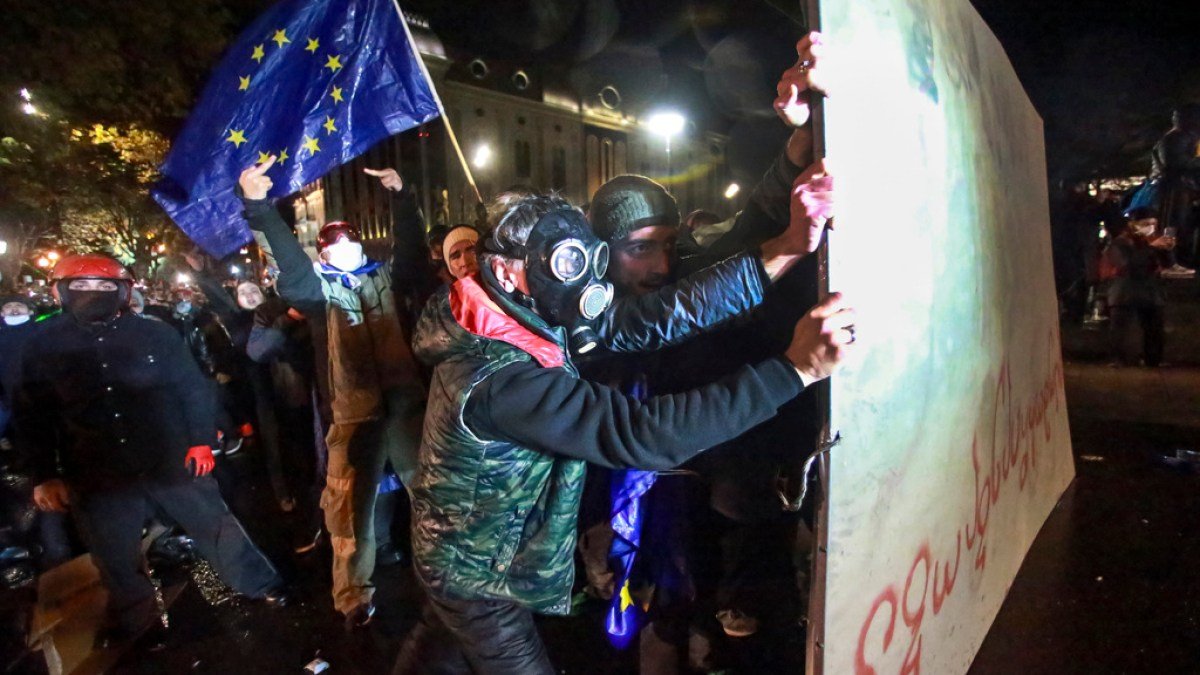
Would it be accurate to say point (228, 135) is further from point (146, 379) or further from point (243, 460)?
point (243, 460)

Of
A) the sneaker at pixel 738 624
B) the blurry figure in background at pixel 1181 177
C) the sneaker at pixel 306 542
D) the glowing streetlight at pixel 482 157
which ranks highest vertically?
the glowing streetlight at pixel 482 157

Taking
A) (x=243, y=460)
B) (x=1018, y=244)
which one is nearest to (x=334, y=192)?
(x=243, y=460)

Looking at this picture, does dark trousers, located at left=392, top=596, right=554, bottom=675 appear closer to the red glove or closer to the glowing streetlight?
the red glove

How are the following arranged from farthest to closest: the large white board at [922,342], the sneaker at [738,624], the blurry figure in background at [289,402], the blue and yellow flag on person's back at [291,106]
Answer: the blurry figure in background at [289,402] < the blue and yellow flag on person's back at [291,106] < the sneaker at [738,624] < the large white board at [922,342]

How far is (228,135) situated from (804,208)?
2877 millimetres

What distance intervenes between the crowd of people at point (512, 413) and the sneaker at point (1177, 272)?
8.52 m

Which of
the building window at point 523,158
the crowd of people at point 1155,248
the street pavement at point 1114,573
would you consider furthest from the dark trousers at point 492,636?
the building window at point 523,158

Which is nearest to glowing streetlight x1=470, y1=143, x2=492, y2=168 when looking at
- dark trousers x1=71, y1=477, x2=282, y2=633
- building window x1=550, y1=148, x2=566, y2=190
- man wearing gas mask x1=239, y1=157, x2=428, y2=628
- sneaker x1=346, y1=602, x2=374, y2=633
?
building window x1=550, y1=148, x2=566, y2=190

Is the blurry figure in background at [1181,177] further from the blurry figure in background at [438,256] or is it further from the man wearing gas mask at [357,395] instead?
the man wearing gas mask at [357,395]

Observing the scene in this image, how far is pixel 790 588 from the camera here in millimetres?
2586

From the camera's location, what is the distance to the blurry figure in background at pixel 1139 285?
743cm

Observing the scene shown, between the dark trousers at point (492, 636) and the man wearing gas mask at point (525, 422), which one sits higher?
the man wearing gas mask at point (525, 422)

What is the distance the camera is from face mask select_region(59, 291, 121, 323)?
316 cm

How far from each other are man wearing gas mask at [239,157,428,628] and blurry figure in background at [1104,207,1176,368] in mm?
8462
